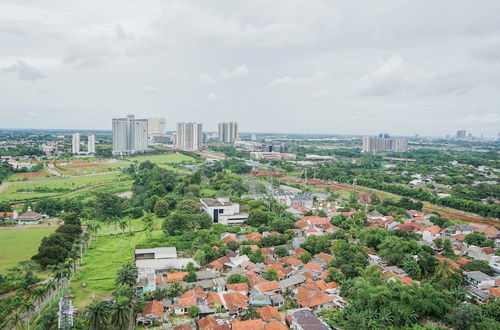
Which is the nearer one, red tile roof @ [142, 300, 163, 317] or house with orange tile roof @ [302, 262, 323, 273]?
→ red tile roof @ [142, 300, 163, 317]

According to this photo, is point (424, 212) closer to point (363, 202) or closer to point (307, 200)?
point (363, 202)

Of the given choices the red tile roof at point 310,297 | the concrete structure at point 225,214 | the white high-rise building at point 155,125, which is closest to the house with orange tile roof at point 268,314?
the red tile roof at point 310,297

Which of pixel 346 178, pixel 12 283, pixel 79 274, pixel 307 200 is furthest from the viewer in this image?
pixel 346 178

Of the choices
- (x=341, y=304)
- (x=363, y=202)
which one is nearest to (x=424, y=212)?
(x=363, y=202)

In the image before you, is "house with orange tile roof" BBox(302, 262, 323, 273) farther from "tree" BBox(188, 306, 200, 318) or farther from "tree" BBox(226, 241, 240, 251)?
"tree" BBox(188, 306, 200, 318)

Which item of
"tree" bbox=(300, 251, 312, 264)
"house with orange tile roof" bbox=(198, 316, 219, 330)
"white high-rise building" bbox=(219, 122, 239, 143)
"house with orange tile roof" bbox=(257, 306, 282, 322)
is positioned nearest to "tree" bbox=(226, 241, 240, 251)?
"tree" bbox=(300, 251, 312, 264)
